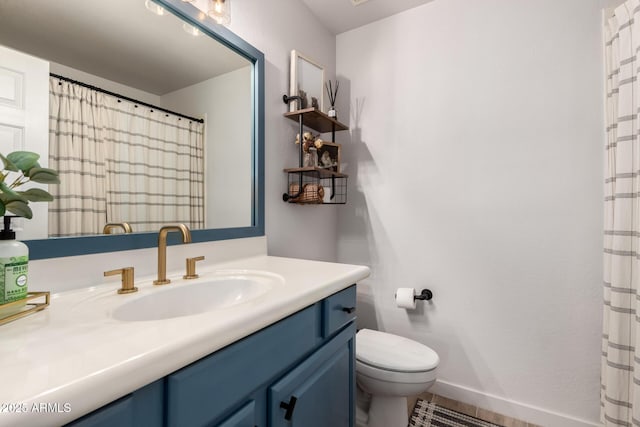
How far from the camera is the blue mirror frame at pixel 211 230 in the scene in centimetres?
79

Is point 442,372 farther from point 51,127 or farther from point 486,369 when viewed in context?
point 51,127

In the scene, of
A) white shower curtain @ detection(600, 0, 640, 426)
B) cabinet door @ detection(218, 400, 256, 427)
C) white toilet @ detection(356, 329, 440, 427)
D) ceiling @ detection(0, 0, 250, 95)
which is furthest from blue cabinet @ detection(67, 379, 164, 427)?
white shower curtain @ detection(600, 0, 640, 426)

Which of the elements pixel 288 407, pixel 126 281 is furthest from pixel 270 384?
pixel 126 281

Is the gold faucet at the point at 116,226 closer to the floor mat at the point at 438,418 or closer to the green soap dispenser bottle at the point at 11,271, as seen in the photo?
the green soap dispenser bottle at the point at 11,271

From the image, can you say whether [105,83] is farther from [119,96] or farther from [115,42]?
[115,42]

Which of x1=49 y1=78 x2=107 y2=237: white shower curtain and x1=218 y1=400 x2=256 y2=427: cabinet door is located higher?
x1=49 y1=78 x2=107 y2=237: white shower curtain

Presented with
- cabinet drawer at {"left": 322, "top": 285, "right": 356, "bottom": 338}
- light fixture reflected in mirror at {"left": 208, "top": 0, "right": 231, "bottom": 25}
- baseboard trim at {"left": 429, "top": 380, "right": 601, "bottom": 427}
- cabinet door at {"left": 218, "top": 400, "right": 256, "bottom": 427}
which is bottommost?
baseboard trim at {"left": 429, "top": 380, "right": 601, "bottom": 427}

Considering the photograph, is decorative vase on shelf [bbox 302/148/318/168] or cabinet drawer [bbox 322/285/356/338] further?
decorative vase on shelf [bbox 302/148/318/168]

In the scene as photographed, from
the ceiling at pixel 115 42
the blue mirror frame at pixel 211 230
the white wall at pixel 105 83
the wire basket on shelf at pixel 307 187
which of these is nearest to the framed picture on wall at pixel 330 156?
the wire basket on shelf at pixel 307 187

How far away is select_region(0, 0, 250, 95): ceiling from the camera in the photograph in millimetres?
774

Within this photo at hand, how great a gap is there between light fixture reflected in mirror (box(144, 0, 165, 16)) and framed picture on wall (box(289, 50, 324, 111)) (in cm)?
70

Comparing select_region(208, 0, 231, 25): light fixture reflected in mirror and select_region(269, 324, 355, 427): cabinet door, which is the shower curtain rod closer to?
select_region(208, 0, 231, 25): light fixture reflected in mirror

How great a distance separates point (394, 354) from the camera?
1371 mm

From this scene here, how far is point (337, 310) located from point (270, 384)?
1.09 ft
